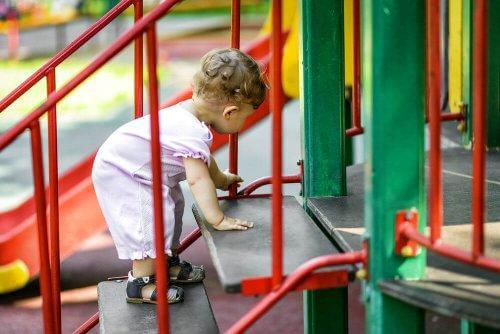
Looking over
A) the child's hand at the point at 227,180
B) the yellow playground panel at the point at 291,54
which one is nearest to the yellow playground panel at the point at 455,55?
the yellow playground panel at the point at 291,54

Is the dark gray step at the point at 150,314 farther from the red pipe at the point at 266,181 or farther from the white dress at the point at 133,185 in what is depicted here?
the red pipe at the point at 266,181

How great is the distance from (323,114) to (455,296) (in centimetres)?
107

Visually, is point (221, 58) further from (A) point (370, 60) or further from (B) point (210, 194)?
(A) point (370, 60)

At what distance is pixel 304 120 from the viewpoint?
2980mm

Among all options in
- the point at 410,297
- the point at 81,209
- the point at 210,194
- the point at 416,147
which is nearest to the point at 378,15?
the point at 416,147

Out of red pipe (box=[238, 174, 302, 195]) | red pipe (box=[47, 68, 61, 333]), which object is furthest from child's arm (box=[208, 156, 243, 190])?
red pipe (box=[47, 68, 61, 333])

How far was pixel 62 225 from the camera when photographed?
5.03 meters

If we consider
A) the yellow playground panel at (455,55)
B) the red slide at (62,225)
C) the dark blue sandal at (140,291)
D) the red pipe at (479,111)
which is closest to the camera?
the red pipe at (479,111)

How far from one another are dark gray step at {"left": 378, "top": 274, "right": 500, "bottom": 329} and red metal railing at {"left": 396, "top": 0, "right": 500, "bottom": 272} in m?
0.08

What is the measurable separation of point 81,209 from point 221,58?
2.64m

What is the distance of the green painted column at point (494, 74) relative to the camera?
12.0ft

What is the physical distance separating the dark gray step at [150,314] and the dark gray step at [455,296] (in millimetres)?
676

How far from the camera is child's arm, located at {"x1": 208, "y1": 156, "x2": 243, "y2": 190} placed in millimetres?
2934

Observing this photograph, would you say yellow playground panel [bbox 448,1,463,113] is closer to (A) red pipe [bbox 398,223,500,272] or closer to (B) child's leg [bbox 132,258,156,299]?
(B) child's leg [bbox 132,258,156,299]
